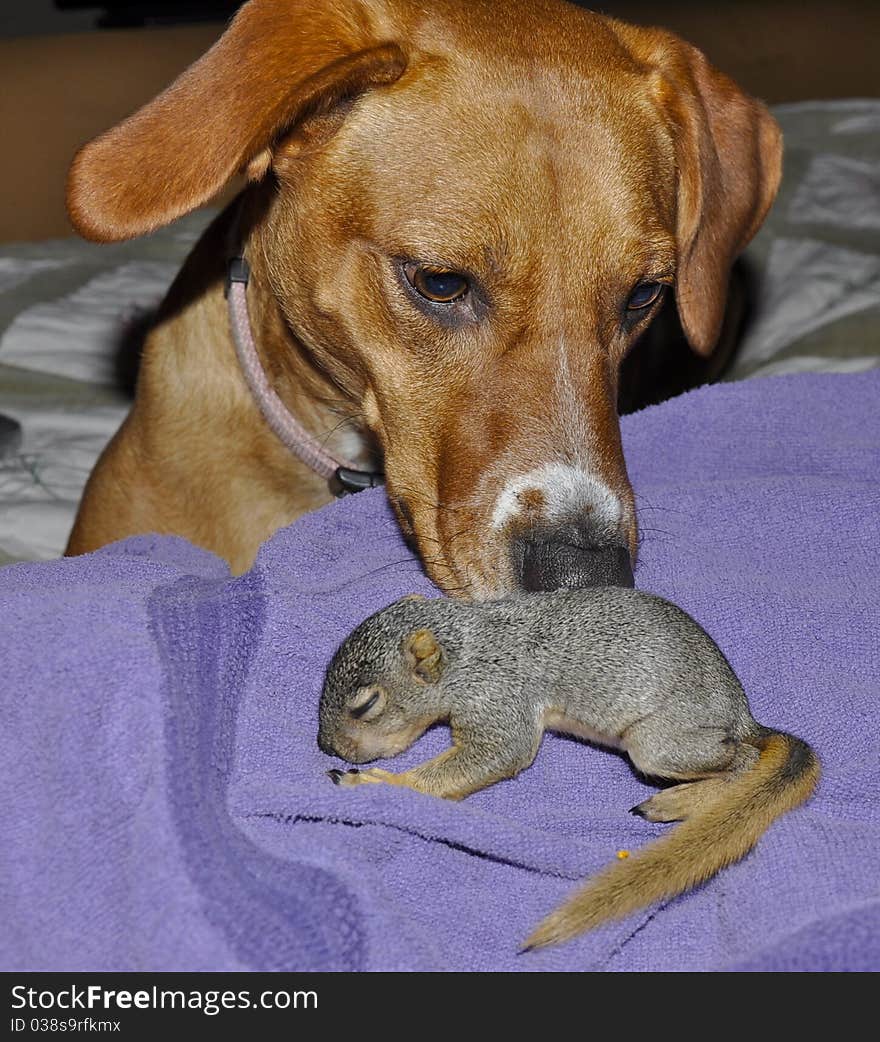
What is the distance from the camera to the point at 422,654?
1.68 metres

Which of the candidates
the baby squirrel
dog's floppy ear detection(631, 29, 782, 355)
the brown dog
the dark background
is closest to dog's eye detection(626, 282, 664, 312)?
the brown dog

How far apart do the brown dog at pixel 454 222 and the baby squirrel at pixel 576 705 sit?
220mm

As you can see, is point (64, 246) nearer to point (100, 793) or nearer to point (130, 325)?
point (130, 325)

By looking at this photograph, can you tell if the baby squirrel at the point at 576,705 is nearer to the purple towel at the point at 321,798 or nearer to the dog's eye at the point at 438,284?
the purple towel at the point at 321,798

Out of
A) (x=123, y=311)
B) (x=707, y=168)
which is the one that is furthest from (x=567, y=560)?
(x=123, y=311)

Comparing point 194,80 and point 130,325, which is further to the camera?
point 130,325

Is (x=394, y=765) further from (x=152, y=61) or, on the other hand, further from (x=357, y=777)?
(x=152, y=61)

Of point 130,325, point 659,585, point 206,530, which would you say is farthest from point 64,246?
point 659,585

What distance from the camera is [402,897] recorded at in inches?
59.6

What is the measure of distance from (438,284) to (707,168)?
0.75m

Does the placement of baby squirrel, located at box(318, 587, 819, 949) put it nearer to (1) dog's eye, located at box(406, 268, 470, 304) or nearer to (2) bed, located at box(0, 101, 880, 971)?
(2) bed, located at box(0, 101, 880, 971)

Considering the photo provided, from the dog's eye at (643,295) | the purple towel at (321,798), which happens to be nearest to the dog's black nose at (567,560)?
the purple towel at (321,798)

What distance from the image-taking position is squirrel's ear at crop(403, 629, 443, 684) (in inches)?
66.1

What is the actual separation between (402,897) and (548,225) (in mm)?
1100
